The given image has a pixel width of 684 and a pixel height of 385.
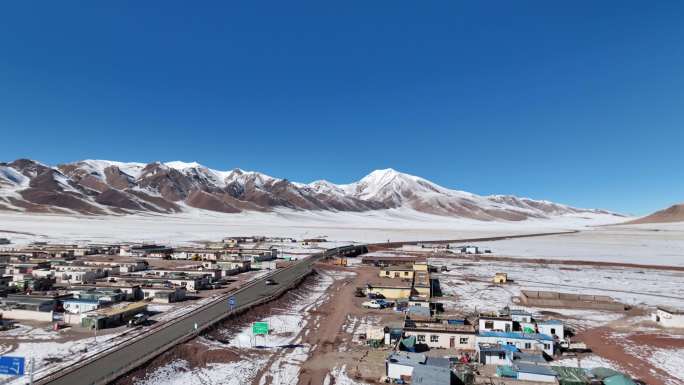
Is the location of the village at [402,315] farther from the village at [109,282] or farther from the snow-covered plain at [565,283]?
the snow-covered plain at [565,283]

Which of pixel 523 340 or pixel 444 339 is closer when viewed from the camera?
pixel 523 340

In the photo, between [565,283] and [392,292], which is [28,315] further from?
[565,283]

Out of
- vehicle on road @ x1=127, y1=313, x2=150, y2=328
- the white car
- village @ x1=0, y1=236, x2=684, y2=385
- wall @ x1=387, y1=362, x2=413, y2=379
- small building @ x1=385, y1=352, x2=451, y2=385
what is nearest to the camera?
small building @ x1=385, y1=352, x2=451, y2=385

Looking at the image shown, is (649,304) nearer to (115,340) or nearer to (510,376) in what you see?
(510,376)

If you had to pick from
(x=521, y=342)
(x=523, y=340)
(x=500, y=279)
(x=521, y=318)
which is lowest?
(x=521, y=342)

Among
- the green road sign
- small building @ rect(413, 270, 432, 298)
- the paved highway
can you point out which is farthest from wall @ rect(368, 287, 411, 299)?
the green road sign

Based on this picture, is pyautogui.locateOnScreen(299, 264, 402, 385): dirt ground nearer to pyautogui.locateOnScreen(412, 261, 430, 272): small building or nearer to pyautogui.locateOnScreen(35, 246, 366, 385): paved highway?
pyautogui.locateOnScreen(35, 246, 366, 385): paved highway

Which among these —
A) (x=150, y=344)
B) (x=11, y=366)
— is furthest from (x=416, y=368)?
(x=11, y=366)
